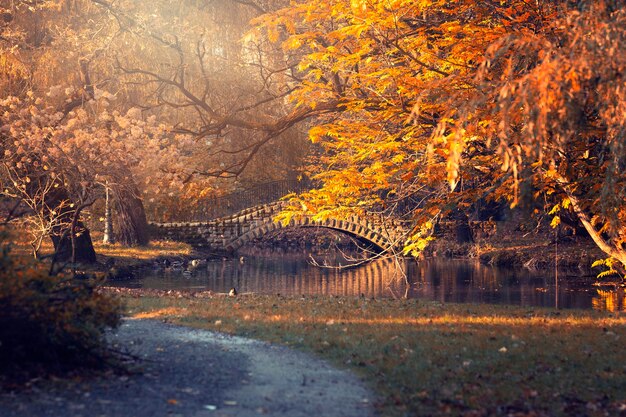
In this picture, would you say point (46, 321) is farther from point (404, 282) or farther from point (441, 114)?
point (404, 282)

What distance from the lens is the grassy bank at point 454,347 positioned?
23.7ft

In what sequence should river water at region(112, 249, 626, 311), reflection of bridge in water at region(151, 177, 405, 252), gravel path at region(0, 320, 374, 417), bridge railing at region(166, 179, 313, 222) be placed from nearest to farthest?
gravel path at region(0, 320, 374, 417)
river water at region(112, 249, 626, 311)
reflection of bridge in water at region(151, 177, 405, 252)
bridge railing at region(166, 179, 313, 222)

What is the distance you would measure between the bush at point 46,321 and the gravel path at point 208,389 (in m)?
0.41

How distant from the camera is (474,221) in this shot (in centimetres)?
4000

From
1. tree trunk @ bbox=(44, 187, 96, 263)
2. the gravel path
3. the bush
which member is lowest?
the gravel path

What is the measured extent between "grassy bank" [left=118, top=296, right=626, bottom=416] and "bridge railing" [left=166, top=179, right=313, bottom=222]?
23.3 meters

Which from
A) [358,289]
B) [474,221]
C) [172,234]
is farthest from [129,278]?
[474,221]

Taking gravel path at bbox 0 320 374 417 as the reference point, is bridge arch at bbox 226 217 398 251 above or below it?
above

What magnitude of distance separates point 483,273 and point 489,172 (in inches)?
579

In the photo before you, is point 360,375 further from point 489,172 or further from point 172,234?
point 172,234

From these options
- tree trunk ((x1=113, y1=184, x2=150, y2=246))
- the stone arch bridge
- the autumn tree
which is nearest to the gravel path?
the autumn tree

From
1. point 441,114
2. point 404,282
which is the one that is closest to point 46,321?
point 441,114

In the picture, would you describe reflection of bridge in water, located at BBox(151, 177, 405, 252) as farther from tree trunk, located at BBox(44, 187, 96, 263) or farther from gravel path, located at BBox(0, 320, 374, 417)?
gravel path, located at BBox(0, 320, 374, 417)

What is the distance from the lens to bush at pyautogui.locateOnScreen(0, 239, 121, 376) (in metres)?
7.16
